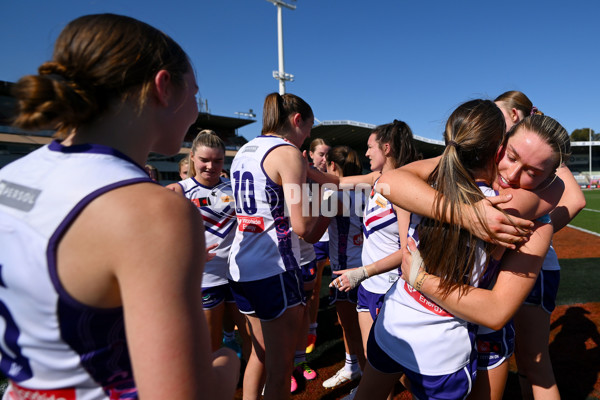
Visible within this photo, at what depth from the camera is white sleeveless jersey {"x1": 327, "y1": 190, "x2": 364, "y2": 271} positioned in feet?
10.00

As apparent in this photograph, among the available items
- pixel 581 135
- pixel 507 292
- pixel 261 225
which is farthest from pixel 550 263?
pixel 581 135

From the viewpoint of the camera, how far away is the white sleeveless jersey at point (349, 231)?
305 cm

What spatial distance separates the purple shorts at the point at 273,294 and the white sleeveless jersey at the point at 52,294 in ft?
4.18

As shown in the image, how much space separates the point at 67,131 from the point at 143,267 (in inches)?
18.4

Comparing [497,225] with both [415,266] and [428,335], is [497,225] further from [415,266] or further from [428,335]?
[428,335]

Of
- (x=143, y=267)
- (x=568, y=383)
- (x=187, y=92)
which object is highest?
(x=187, y=92)

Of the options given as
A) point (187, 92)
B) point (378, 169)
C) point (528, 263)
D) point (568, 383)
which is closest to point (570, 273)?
point (568, 383)

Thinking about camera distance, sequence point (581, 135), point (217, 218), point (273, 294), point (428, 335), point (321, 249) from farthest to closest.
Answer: point (581, 135), point (321, 249), point (217, 218), point (273, 294), point (428, 335)

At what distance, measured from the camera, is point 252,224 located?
2131 mm

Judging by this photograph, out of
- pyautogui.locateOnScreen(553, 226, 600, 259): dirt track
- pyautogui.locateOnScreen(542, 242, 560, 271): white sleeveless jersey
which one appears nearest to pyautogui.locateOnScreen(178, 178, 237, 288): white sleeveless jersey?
pyautogui.locateOnScreen(542, 242, 560, 271): white sleeveless jersey

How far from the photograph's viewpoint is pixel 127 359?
2.49ft

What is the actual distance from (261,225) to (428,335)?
1.17m

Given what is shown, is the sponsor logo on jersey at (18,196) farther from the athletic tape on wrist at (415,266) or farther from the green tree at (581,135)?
the green tree at (581,135)

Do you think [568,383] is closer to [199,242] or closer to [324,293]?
[324,293]
